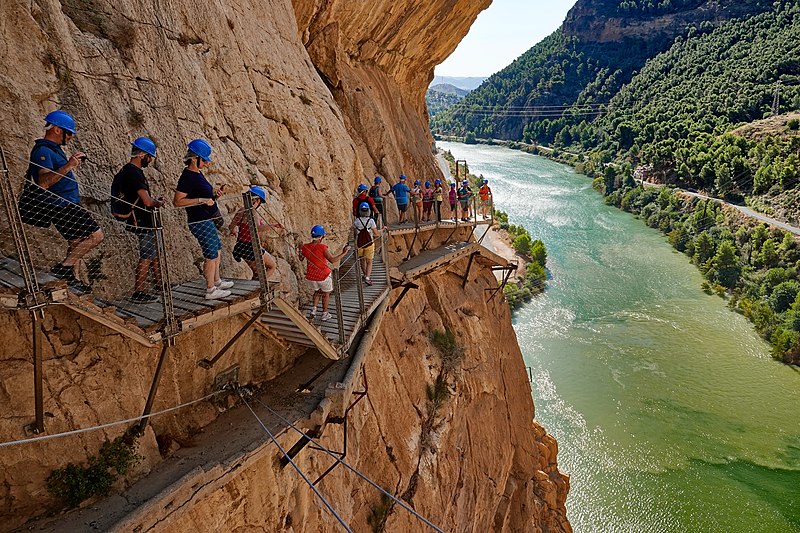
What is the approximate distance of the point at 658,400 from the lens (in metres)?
32.0

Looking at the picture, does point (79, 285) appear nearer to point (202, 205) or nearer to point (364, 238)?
point (202, 205)

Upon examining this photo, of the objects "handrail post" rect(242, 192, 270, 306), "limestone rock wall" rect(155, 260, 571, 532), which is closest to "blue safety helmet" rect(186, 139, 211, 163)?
"handrail post" rect(242, 192, 270, 306)

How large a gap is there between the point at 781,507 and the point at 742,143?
58.7 meters

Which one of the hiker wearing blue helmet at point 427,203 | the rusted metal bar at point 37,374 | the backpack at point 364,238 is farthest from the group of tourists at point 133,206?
the hiker wearing blue helmet at point 427,203

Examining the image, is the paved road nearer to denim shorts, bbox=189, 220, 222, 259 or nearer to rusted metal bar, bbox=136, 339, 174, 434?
denim shorts, bbox=189, 220, 222, 259

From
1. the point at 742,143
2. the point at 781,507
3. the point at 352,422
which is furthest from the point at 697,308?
the point at 352,422

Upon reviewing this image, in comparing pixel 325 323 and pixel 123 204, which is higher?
pixel 123 204

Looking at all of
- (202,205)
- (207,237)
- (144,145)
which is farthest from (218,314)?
(144,145)

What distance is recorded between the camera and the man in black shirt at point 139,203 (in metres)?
4.87

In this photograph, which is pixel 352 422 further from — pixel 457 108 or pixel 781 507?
pixel 457 108

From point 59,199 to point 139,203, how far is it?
741mm

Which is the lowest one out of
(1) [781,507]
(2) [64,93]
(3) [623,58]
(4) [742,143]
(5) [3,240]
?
(1) [781,507]

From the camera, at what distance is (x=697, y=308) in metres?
44.0

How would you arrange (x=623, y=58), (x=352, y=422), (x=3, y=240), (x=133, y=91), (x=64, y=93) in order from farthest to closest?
(x=623, y=58) < (x=352, y=422) < (x=133, y=91) < (x=64, y=93) < (x=3, y=240)
